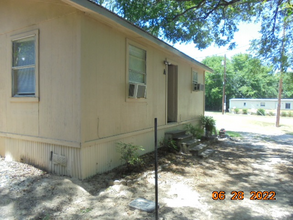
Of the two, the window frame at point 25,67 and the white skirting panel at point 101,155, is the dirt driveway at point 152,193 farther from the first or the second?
the window frame at point 25,67

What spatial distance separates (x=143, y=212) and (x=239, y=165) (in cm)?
348

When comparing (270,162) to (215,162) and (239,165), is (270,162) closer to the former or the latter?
(239,165)

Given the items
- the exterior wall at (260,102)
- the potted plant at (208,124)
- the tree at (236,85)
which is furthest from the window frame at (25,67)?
the tree at (236,85)

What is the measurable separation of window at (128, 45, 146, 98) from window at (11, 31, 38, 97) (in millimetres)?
1990

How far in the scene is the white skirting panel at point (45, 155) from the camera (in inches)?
150

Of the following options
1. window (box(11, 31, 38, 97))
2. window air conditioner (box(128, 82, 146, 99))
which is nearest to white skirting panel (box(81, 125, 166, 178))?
window air conditioner (box(128, 82, 146, 99))

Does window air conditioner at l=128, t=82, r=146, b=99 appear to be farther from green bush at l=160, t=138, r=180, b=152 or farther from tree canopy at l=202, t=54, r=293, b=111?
tree canopy at l=202, t=54, r=293, b=111

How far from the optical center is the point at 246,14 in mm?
9375

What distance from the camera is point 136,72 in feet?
17.5

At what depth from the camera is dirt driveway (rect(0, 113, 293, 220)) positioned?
2850 millimetres

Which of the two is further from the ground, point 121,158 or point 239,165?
point 121,158

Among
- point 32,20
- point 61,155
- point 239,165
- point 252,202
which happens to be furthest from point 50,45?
point 239,165
